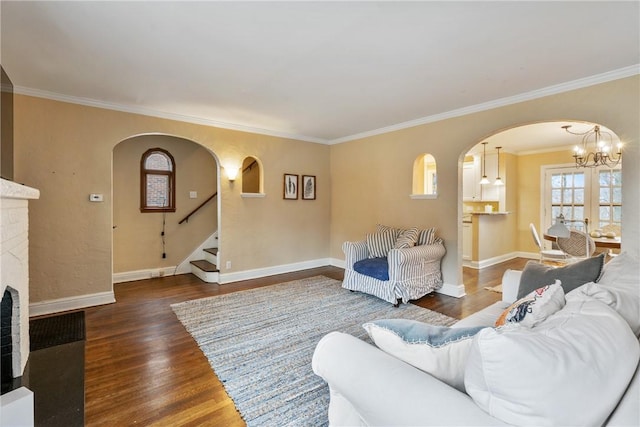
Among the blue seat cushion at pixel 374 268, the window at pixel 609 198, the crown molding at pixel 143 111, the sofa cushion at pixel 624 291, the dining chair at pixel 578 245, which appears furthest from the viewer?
the window at pixel 609 198

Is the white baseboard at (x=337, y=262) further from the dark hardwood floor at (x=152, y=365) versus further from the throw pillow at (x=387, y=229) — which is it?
the dark hardwood floor at (x=152, y=365)

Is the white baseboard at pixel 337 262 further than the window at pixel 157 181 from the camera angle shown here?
Yes

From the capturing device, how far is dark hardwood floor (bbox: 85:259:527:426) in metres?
1.80

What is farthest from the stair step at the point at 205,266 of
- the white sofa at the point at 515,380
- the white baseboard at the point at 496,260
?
the white baseboard at the point at 496,260

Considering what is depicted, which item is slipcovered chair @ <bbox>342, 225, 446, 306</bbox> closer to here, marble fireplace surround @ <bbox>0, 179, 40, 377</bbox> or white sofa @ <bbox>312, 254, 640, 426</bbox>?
white sofa @ <bbox>312, 254, 640, 426</bbox>

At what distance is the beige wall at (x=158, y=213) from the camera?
4.77 meters

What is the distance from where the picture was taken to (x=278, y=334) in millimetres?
2830

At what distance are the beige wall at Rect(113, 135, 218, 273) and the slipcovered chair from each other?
2.99 metres

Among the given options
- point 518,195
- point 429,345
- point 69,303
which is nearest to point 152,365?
point 69,303

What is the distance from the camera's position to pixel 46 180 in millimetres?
3377

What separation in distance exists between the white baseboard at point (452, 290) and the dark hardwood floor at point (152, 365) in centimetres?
12

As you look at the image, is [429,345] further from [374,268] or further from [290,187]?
[290,187]

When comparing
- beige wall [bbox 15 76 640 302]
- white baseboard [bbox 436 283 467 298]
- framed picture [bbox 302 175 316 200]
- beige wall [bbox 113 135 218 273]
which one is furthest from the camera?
framed picture [bbox 302 175 316 200]

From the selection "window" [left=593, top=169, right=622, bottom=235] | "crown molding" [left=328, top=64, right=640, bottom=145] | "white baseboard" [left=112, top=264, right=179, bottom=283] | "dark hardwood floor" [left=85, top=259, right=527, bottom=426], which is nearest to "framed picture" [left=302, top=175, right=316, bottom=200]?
"crown molding" [left=328, top=64, right=640, bottom=145]
